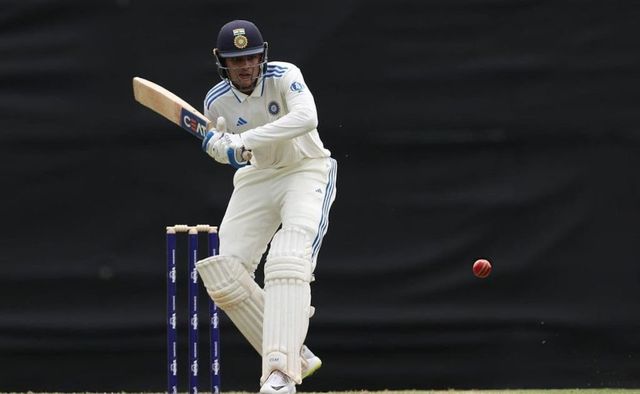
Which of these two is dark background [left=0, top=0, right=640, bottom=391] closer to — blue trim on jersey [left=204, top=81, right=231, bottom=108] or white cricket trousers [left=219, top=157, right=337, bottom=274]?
white cricket trousers [left=219, top=157, right=337, bottom=274]

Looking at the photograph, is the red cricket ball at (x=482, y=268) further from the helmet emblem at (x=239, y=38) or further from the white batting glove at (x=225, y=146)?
the helmet emblem at (x=239, y=38)

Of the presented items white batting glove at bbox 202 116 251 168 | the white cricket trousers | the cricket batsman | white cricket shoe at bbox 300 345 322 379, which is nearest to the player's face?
the cricket batsman

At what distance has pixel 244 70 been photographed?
5.22 m

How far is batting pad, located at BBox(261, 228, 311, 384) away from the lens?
197 inches

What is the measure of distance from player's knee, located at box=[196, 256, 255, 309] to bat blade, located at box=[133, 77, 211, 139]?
0.51 m

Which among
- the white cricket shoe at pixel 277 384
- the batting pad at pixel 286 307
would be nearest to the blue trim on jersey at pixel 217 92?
the batting pad at pixel 286 307

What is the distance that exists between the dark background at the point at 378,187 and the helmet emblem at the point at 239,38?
1.29 meters

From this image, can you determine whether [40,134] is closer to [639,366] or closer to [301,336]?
[301,336]

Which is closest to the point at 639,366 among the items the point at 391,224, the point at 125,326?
the point at 391,224

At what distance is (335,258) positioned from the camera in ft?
21.0

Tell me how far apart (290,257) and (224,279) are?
336 mm

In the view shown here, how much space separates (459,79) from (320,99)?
0.69 m

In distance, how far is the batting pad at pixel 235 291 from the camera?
5.25m

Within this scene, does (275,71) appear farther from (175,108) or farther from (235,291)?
(235,291)
